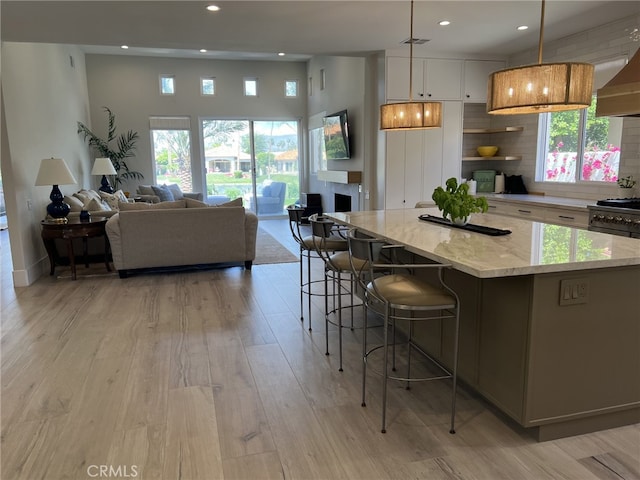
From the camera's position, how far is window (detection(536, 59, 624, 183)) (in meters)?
4.81

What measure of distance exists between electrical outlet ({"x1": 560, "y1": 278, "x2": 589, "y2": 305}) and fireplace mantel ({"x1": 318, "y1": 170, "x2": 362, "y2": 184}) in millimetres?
5688

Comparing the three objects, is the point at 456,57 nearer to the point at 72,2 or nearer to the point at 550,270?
the point at 72,2

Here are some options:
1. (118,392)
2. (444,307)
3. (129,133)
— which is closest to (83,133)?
(129,133)

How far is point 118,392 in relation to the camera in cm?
270

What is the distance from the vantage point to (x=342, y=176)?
314 inches

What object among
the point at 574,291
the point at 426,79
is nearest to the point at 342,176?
the point at 426,79

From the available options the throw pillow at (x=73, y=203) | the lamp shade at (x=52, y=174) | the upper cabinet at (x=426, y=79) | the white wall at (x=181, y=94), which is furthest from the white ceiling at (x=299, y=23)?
the white wall at (x=181, y=94)

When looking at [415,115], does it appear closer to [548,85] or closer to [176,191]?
[548,85]

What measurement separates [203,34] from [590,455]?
16.4ft

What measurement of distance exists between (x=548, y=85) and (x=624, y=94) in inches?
35.0

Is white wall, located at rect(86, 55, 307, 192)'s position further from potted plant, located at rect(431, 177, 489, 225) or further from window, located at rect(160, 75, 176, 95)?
potted plant, located at rect(431, 177, 489, 225)

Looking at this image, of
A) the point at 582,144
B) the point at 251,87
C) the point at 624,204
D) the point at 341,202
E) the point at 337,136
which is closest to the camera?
the point at 624,204

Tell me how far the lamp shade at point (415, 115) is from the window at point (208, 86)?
745 cm

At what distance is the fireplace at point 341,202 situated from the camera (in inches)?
330
